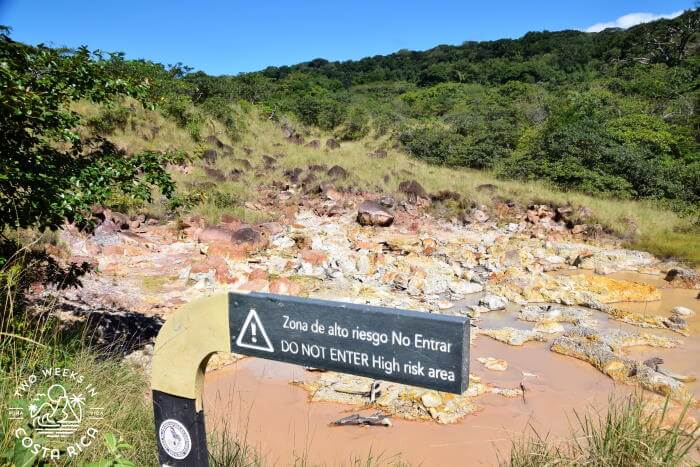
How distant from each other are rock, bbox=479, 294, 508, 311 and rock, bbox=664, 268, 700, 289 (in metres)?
A: 3.81

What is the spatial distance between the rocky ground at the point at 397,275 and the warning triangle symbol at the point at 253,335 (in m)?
3.19

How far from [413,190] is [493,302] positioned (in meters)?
Answer: 6.38

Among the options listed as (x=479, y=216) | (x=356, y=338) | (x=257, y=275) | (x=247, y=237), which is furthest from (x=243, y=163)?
(x=356, y=338)

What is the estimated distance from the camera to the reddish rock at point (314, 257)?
9.43 metres

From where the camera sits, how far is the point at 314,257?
9523mm

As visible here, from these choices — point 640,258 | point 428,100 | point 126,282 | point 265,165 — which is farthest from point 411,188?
point 428,100

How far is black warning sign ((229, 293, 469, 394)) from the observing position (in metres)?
1.61

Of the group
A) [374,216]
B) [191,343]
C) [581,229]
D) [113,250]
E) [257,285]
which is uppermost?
[191,343]

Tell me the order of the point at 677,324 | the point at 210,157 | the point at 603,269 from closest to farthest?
the point at 677,324
the point at 603,269
the point at 210,157

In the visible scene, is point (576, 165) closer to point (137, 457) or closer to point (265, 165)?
point (265, 165)

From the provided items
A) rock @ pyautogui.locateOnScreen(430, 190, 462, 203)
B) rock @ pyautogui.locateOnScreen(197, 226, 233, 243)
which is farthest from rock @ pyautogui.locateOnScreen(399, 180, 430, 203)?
rock @ pyautogui.locateOnScreen(197, 226, 233, 243)

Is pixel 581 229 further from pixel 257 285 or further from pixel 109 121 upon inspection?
pixel 109 121

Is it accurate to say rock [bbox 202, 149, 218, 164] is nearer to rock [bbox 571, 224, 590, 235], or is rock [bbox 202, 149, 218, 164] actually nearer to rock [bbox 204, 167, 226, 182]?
rock [bbox 204, 167, 226, 182]

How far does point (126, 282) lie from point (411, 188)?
8442mm
